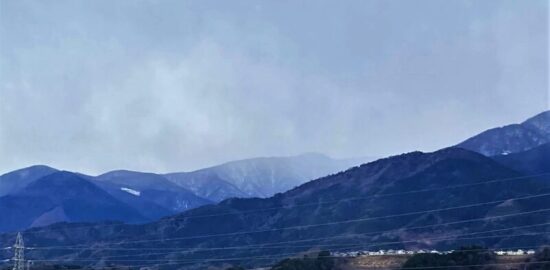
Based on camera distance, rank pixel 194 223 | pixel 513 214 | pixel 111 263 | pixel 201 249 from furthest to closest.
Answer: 1. pixel 194 223
2. pixel 201 249
3. pixel 111 263
4. pixel 513 214

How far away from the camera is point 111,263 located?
487 feet

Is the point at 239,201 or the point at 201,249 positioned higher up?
the point at 239,201

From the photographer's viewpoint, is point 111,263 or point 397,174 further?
point 397,174

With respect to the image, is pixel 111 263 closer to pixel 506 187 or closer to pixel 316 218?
pixel 316 218

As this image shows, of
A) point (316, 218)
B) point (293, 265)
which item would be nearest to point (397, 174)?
point (316, 218)

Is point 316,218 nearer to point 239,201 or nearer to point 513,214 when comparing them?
point 239,201

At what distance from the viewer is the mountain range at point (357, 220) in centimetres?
13288

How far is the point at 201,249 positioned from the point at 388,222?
37680mm

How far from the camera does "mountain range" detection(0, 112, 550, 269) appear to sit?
436 feet

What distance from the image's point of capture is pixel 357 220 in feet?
510

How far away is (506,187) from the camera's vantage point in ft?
507

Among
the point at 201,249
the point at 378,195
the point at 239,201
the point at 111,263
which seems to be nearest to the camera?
the point at 111,263

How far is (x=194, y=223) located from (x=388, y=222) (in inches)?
2010

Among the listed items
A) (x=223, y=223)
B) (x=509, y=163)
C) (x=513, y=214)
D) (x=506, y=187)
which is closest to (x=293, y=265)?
(x=513, y=214)
